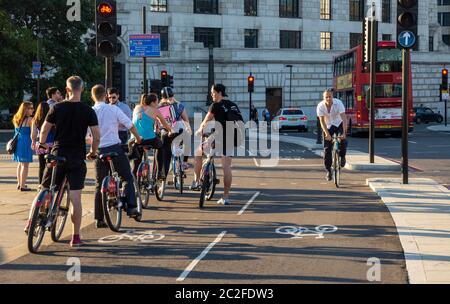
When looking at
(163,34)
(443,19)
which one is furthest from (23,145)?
(443,19)

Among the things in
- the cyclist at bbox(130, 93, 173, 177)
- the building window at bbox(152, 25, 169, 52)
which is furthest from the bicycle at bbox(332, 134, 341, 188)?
the building window at bbox(152, 25, 169, 52)

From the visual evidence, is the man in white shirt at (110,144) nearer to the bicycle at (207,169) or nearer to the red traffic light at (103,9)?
the bicycle at (207,169)

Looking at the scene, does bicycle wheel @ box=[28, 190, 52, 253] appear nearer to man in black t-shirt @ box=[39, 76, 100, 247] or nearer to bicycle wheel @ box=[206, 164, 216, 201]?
man in black t-shirt @ box=[39, 76, 100, 247]

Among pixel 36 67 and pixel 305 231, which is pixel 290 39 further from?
pixel 305 231

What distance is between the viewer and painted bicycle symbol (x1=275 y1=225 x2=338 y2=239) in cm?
952

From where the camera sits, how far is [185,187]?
15344mm

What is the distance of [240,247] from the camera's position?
869 centimetres

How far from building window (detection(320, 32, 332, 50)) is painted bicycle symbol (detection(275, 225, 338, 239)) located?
187 feet

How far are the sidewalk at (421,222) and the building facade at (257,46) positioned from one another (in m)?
44.3

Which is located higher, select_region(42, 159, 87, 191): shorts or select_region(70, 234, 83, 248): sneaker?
select_region(42, 159, 87, 191): shorts

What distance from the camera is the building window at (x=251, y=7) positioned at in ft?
207

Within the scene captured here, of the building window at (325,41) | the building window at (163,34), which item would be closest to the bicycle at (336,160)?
the building window at (163,34)
